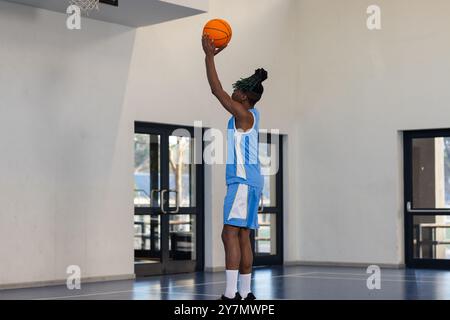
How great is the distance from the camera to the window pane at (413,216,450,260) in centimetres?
1121

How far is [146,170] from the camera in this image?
10242 mm

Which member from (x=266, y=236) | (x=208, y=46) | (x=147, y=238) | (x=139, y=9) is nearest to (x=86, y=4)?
(x=139, y=9)

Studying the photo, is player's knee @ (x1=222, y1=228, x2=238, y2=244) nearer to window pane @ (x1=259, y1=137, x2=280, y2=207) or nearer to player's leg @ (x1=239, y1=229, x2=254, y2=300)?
player's leg @ (x1=239, y1=229, x2=254, y2=300)

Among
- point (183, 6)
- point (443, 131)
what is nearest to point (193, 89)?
point (183, 6)

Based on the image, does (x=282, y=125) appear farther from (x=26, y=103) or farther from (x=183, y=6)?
(x=26, y=103)

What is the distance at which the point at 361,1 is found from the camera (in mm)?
11797

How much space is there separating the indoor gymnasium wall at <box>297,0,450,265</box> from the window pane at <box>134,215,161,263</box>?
2654 millimetres

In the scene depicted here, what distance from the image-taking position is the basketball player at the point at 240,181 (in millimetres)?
6613

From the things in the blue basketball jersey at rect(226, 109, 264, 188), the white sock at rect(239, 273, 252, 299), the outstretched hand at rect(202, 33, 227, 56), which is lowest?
the white sock at rect(239, 273, 252, 299)

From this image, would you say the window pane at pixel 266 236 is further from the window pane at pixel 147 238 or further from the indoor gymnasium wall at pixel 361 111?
the window pane at pixel 147 238

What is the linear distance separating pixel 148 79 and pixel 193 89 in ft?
2.58

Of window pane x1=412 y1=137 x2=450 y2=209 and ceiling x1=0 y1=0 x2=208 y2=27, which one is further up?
ceiling x1=0 y1=0 x2=208 y2=27

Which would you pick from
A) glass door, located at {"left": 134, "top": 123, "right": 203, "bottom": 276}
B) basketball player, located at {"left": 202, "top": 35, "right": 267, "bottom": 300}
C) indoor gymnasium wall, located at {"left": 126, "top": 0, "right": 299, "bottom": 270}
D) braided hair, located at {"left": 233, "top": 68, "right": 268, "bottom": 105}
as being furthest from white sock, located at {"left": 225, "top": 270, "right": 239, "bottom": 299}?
indoor gymnasium wall, located at {"left": 126, "top": 0, "right": 299, "bottom": 270}

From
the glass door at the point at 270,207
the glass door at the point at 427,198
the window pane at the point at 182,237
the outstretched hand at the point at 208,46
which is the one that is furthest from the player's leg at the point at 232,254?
the glass door at the point at 427,198
